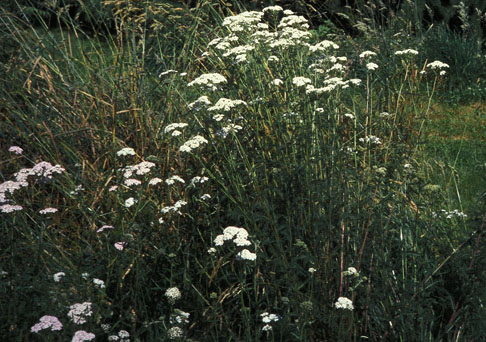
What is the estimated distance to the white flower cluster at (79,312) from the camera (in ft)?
7.36

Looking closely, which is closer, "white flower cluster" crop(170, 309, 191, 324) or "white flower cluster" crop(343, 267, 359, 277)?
"white flower cluster" crop(170, 309, 191, 324)

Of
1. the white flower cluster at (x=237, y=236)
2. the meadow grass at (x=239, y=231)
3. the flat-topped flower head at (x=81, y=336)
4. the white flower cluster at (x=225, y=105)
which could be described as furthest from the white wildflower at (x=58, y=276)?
the white flower cluster at (x=225, y=105)

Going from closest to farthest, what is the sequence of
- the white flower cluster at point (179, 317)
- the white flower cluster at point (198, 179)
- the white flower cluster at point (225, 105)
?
1. the white flower cluster at point (179, 317)
2. the white flower cluster at point (225, 105)
3. the white flower cluster at point (198, 179)

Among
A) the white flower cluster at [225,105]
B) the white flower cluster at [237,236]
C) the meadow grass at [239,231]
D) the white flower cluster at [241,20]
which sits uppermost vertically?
the white flower cluster at [241,20]

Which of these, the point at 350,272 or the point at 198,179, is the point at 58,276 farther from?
the point at 350,272

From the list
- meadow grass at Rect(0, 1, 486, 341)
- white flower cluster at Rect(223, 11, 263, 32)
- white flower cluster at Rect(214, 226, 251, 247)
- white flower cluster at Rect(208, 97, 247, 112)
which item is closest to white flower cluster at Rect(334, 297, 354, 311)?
meadow grass at Rect(0, 1, 486, 341)

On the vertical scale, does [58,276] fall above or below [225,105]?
below

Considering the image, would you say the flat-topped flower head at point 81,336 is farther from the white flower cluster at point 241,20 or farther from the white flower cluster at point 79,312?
the white flower cluster at point 241,20

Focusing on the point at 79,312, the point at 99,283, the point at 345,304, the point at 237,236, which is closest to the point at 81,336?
the point at 79,312

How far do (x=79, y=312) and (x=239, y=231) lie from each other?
68 centimetres

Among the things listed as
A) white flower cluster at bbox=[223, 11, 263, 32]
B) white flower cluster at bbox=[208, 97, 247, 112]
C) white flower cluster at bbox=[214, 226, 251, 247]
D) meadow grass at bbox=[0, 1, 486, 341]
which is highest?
white flower cluster at bbox=[223, 11, 263, 32]

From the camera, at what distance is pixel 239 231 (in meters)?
2.48

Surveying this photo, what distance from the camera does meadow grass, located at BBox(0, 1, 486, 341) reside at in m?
2.56

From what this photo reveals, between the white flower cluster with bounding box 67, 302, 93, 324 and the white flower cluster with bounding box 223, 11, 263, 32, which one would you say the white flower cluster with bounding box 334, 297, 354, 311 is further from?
the white flower cluster with bounding box 223, 11, 263, 32
